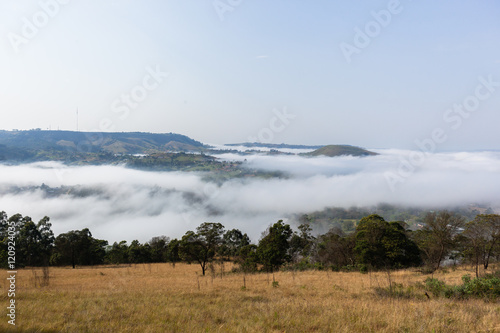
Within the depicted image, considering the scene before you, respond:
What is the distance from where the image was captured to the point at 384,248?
31859 mm

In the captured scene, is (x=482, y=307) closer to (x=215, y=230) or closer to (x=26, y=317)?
(x=26, y=317)

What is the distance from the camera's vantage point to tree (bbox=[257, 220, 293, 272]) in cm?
3169

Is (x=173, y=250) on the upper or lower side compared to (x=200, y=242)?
lower

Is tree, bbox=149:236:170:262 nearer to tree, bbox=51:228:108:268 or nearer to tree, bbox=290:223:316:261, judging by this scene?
tree, bbox=51:228:108:268

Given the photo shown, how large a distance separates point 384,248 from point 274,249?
13.1 metres

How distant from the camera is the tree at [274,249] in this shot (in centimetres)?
3169

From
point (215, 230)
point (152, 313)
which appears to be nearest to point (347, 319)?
point (152, 313)

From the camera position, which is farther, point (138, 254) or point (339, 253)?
point (138, 254)

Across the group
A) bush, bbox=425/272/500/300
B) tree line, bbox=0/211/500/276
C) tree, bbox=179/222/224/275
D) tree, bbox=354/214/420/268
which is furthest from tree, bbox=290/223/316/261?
bush, bbox=425/272/500/300

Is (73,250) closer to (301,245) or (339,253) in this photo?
(301,245)

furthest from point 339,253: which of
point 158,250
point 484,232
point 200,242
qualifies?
point 158,250

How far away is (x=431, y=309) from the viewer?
7703 mm

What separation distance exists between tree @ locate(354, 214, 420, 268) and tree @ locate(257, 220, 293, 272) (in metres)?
8.58

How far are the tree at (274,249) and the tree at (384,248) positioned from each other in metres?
8.58
